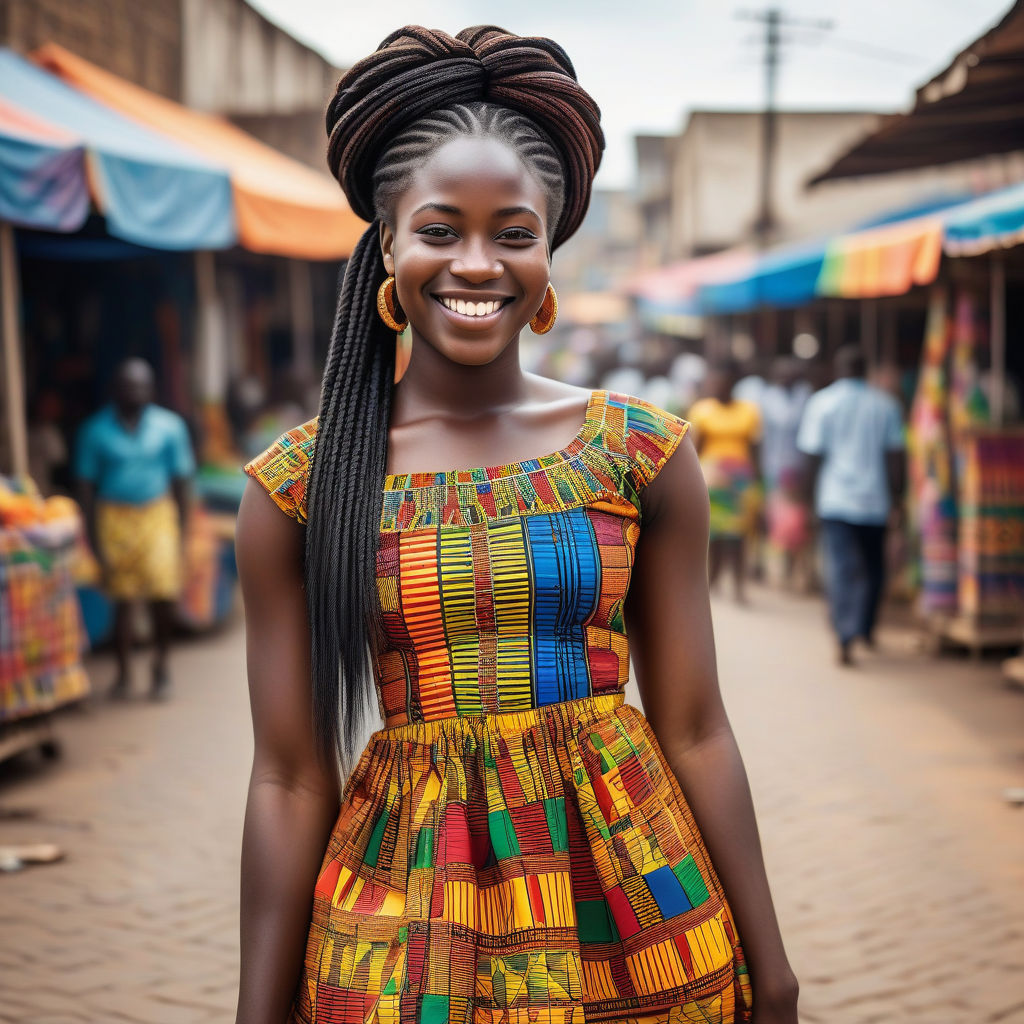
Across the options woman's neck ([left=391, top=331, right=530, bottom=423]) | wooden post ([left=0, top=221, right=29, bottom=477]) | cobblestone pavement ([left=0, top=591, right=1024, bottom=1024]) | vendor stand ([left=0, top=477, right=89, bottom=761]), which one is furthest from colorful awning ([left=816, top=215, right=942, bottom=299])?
woman's neck ([left=391, top=331, right=530, bottom=423])

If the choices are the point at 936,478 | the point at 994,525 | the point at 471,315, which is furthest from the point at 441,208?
the point at 936,478

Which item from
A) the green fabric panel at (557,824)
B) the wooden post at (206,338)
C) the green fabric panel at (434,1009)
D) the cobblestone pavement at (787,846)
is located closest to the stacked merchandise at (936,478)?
the cobblestone pavement at (787,846)

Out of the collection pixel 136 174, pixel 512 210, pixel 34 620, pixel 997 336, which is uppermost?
pixel 136 174

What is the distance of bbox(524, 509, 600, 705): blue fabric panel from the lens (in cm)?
160

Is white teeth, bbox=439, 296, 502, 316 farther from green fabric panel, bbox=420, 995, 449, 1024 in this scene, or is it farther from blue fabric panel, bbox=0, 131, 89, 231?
blue fabric panel, bbox=0, 131, 89, 231

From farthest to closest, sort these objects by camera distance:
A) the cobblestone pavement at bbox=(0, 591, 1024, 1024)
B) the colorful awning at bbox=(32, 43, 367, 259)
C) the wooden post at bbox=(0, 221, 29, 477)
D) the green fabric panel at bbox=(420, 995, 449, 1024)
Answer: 1. the colorful awning at bbox=(32, 43, 367, 259)
2. the wooden post at bbox=(0, 221, 29, 477)
3. the cobblestone pavement at bbox=(0, 591, 1024, 1024)
4. the green fabric panel at bbox=(420, 995, 449, 1024)

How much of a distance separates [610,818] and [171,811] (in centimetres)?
417

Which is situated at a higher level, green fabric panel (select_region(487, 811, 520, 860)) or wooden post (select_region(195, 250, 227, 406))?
wooden post (select_region(195, 250, 227, 406))

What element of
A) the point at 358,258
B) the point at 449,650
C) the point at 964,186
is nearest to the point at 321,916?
the point at 449,650

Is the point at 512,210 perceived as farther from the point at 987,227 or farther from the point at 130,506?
the point at 130,506

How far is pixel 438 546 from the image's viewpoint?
1.60 meters

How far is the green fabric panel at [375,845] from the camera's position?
1.60 metres

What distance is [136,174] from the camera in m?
7.25

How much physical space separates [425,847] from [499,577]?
13.2 inches
